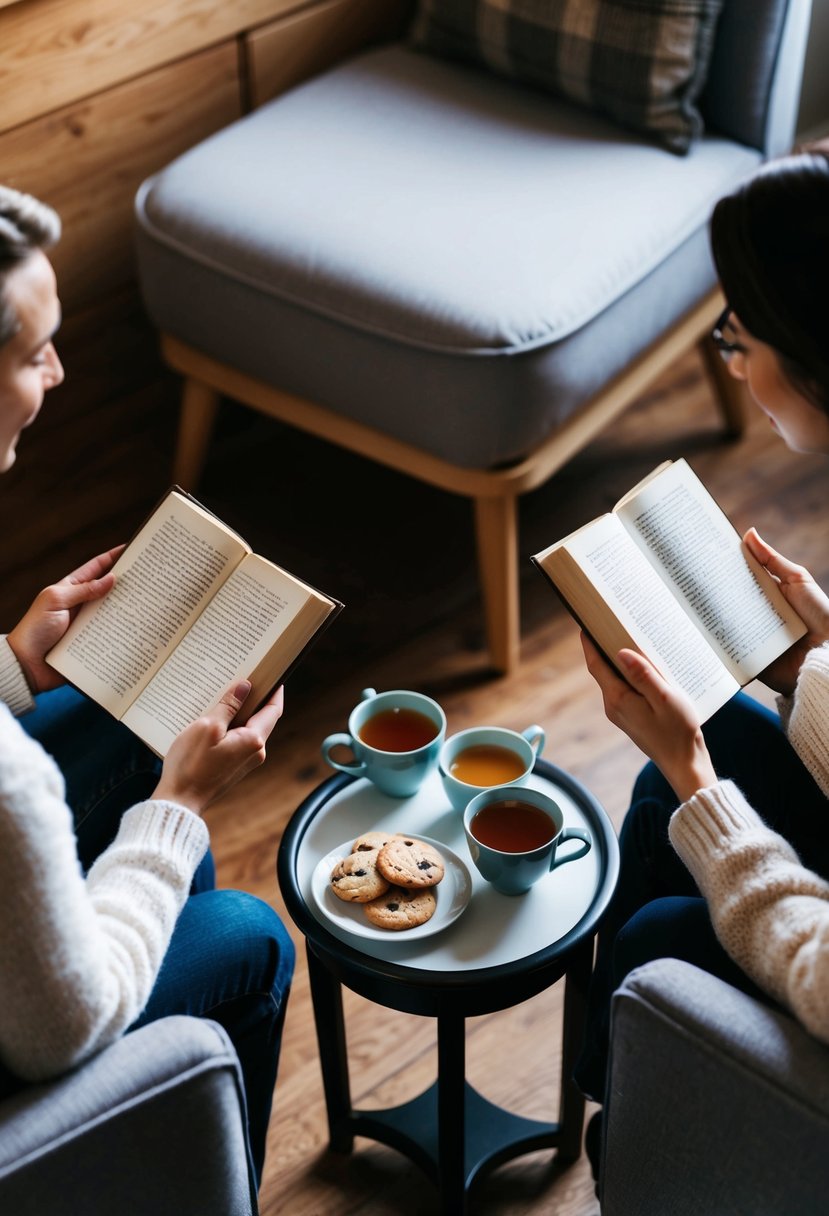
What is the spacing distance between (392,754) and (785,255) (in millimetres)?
516

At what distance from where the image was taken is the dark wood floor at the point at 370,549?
1.49 metres

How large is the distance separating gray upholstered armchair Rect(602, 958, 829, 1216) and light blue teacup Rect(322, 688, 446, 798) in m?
0.31

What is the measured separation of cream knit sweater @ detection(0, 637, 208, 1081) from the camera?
81cm

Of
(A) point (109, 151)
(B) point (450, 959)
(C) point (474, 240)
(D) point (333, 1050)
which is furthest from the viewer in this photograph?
(A) point (109, 151)

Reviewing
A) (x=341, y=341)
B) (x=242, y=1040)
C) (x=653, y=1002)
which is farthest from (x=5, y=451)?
(x=341, y=341)

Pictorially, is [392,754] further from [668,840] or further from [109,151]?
[109,151]

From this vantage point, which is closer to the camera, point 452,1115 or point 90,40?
point 452,1115

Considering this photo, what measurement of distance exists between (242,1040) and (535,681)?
0.92 m

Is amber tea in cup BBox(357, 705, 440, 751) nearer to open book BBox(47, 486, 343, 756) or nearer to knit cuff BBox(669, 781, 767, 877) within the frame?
open book BBox(47, 486, 343, 756)

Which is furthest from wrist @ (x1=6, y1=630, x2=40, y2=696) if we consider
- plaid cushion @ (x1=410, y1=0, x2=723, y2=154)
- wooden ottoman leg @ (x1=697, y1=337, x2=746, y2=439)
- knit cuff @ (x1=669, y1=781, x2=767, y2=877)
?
wooden ottoman leg @ (x1=697, y1=337, x2=746, y2=439)

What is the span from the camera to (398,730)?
1218mm

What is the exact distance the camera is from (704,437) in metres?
2.38

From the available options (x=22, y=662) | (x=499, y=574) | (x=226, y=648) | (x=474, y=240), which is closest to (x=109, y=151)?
(x=474, y=240)

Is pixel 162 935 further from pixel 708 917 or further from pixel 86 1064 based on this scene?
pixel 708 917
